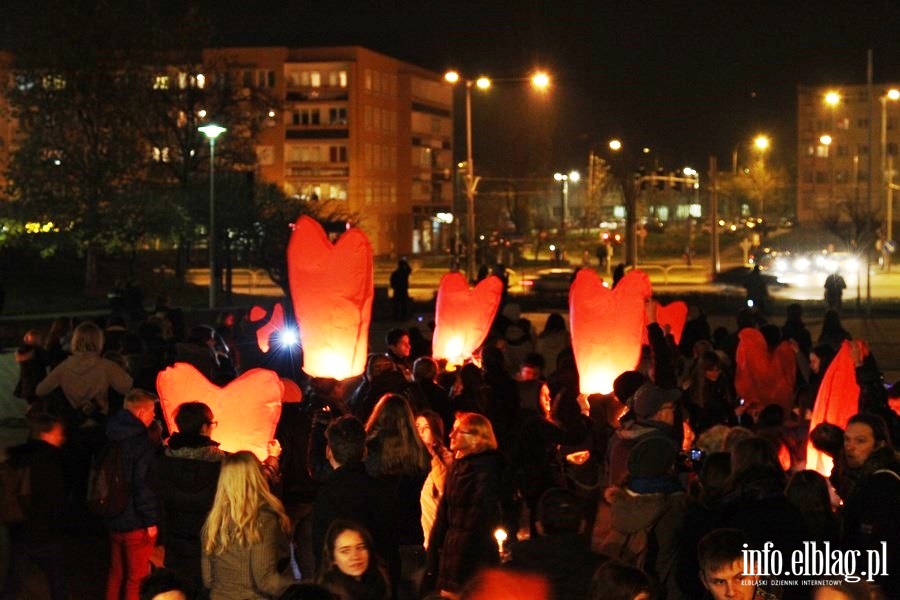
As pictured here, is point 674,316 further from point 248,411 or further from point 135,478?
point 135,478

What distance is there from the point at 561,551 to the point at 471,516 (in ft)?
5.18

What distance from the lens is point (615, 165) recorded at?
2623 inches

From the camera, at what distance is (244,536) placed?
6539 mm

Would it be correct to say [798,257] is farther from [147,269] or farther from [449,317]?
[449,317]

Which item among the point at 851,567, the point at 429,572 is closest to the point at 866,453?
the point at 851,567

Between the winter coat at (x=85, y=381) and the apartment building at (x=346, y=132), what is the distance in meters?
85.8

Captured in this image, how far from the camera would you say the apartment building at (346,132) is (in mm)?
101875

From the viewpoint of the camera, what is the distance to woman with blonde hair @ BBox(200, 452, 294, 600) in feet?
21.4

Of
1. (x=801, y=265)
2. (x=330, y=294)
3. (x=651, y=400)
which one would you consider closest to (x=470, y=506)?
(x=651, y=400)

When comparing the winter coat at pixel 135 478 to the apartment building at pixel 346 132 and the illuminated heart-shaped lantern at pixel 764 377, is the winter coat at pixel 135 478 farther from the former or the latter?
the apartment building at pixel 346 132

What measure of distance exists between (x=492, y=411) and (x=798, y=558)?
5.31m

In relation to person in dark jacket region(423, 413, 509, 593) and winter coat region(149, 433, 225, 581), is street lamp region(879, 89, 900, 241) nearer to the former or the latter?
person in dark jacket region(423, 413, 509, 593)

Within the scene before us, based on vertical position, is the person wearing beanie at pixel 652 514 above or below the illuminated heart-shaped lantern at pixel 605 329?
below

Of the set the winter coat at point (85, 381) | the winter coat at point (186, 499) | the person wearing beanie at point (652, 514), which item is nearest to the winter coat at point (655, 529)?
the person wearing beanie at point (652, 514)
